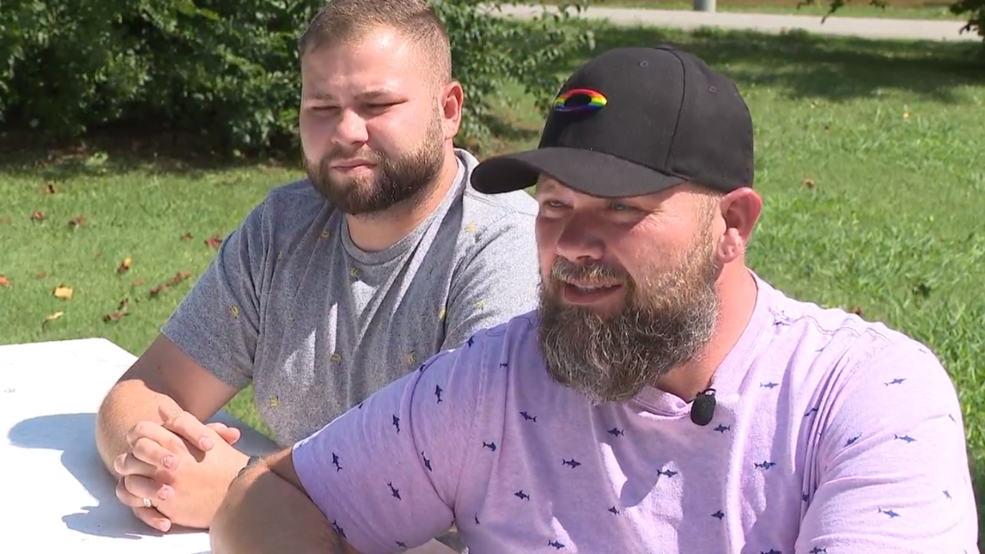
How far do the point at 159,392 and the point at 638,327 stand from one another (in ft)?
4.35

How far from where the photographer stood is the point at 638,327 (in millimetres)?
1706

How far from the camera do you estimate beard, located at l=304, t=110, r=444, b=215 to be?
246cm

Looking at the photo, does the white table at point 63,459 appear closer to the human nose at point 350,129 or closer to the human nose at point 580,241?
the human nose at point 350,129

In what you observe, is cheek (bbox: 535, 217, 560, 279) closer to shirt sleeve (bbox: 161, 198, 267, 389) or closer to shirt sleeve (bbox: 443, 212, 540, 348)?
shirt sleeve (bbox: 443, 212, 540, 348)

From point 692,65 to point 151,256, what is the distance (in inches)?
204

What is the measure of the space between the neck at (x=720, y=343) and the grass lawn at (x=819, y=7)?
830 inches

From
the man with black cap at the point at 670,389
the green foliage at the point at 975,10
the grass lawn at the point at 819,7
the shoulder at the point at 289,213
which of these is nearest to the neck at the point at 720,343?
the man with black cap at the point at 670,389

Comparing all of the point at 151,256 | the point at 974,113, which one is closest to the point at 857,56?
the point at 974,113

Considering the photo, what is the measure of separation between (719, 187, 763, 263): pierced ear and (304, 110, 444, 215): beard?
88 centimetres

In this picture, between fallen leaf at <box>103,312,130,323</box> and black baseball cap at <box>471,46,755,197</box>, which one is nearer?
black baseball cap at <box>471,46,755,197</box>

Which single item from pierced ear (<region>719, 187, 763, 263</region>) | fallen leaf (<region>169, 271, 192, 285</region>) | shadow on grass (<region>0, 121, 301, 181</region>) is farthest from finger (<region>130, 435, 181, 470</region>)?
shadow on grass (<region>0, 121, 301, 181</region>)

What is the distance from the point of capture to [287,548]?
76.1 inches

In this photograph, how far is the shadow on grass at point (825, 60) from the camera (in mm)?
12742

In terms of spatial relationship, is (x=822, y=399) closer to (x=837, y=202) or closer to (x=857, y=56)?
(x=837, y=202)
